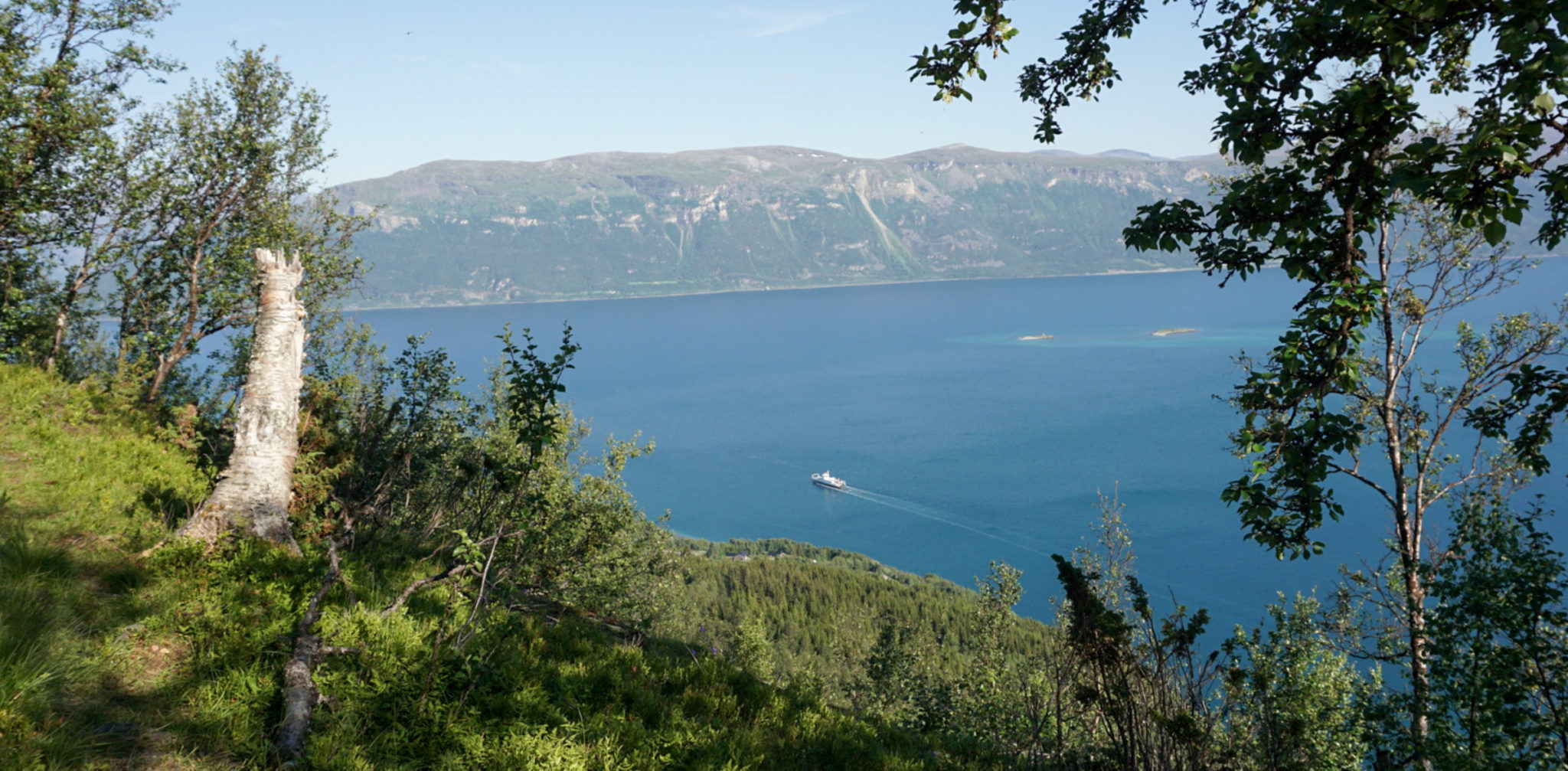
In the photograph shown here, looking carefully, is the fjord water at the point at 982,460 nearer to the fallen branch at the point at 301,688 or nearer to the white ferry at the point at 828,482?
the white ferry at the point at 828,482

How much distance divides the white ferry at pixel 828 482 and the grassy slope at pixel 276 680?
94.2m

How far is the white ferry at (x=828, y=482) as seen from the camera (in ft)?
333

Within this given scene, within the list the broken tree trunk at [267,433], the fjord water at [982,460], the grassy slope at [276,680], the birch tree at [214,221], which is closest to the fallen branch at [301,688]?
the grassy slope at [276,680]

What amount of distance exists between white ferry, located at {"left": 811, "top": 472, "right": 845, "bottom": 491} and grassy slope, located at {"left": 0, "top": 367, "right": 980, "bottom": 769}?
309 ft

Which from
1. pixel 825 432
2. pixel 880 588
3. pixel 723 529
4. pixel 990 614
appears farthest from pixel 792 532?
pixel 990 614

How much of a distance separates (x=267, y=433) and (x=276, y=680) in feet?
14.6

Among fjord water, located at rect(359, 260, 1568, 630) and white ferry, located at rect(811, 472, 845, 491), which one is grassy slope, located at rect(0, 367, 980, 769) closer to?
fjord water, located at rect(359, 260, 1568, 630)

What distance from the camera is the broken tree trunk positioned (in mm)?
7031

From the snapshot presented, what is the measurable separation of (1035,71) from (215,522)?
9.12 metres

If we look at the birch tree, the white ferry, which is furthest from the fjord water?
the birch tree

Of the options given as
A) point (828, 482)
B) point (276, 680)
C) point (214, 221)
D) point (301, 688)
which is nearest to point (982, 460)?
point (828, 482)

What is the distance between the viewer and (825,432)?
123 m

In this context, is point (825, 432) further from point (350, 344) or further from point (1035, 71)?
point (1035, 71)

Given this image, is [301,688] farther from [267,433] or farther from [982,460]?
[982,460]
